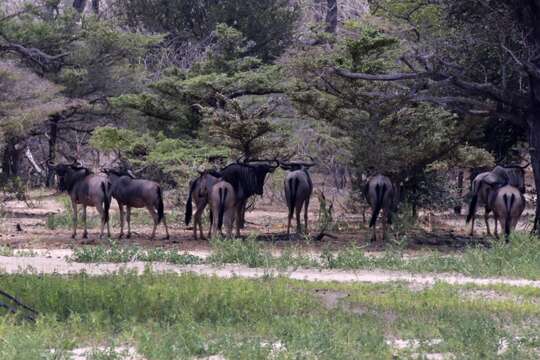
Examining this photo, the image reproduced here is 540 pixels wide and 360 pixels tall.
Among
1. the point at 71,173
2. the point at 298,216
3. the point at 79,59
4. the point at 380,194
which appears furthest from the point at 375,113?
the point at 79,59

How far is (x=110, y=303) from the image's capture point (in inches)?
448

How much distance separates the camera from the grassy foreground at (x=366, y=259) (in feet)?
51.5

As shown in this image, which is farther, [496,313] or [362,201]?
[362,201]

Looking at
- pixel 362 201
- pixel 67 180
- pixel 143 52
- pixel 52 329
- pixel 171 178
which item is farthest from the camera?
pixel 143 52

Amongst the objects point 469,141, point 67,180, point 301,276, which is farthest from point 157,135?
point 301,276

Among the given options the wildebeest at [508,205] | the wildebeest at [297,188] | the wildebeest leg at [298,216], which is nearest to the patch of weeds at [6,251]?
the wildebeest at [297,188]

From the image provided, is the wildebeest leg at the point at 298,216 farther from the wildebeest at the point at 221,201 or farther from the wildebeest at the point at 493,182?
the wildebeest at the point at 493,182

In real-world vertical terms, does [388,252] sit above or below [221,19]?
below

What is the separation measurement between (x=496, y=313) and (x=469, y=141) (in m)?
14.1

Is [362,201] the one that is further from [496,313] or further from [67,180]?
[496,313]

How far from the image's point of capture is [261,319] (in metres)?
10.6

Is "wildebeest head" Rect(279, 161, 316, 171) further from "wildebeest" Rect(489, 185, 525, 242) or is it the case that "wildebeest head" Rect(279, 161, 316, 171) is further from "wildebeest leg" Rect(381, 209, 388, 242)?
"wildebeest" Rect(489, 185, 525, 242)

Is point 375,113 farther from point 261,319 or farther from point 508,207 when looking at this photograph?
point 261,319

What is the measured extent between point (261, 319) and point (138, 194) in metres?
11.1
